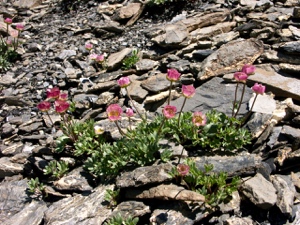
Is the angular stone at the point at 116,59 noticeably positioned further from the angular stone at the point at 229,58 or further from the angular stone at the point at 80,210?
the angular stone at the point at 80,210

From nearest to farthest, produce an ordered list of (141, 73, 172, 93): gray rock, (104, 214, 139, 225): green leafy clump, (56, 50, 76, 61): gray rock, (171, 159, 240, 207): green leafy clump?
1. (104, 214, 139, 225): green leafy clump
2. (171, 159, 240, 207): green leafy clump
3. (141, 73, 172, 93): gray rock
4. (56, 50, 76, 61): gray rock

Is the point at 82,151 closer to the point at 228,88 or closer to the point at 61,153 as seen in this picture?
the point at 61,153

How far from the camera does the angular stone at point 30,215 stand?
5.05 meters

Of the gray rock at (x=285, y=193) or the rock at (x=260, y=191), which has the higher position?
the rock at (x=260, y=191)

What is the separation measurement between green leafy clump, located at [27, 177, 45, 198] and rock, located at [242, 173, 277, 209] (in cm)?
275

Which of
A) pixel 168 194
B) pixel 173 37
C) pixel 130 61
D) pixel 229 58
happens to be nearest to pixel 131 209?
pixel 168 194

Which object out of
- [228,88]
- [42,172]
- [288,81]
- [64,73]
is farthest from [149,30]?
[42,172]

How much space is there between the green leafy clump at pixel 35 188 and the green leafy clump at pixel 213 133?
74.8 inches

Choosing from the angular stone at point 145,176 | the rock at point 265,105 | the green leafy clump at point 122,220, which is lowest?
the green leafy clump at point 122,220

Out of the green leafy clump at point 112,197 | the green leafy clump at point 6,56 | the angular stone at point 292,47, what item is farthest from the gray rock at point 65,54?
the angular stone at point 292,47

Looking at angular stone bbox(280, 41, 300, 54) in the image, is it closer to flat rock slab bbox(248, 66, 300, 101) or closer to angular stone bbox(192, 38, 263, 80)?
angular stone bbox(192, 38, 263, 80)

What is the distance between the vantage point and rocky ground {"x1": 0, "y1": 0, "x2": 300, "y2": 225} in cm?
462

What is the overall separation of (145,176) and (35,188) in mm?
1710

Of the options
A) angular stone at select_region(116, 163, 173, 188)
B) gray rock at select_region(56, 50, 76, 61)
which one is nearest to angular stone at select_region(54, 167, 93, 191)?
angular stone at select_region(116, 163, 173, 188)
